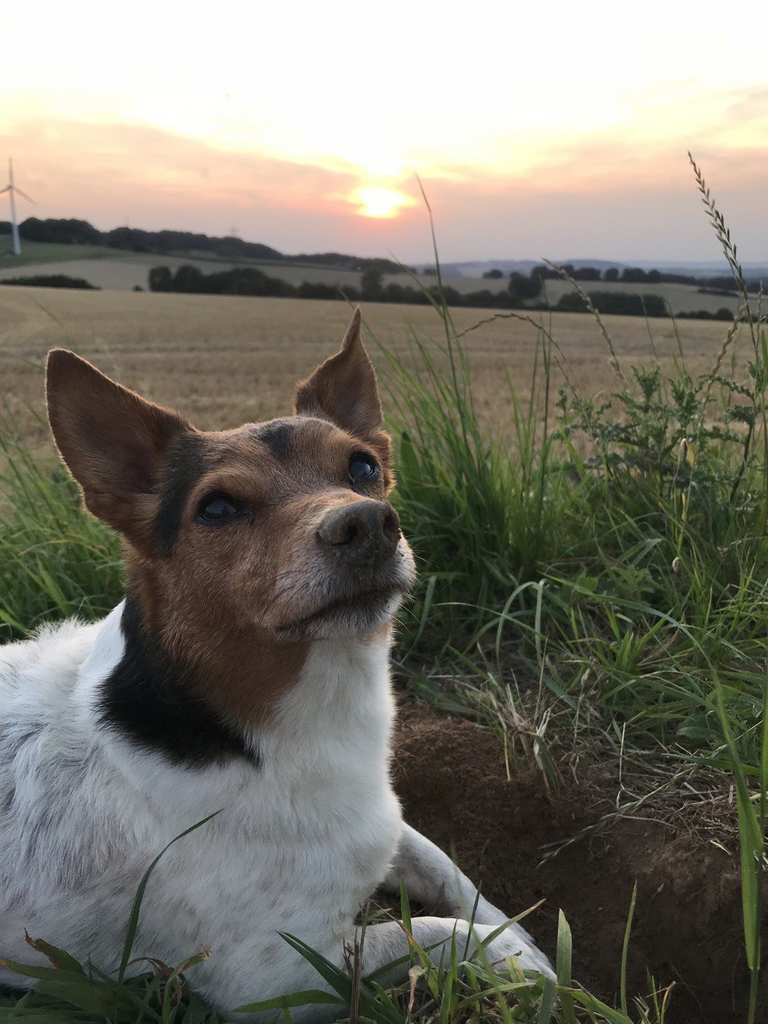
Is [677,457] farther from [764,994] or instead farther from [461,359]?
[764,994]

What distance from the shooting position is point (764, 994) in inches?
102

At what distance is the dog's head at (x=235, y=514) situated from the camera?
2.24 metres

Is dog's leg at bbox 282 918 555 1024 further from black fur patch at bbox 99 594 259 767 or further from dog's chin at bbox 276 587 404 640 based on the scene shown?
dog's chin at bbox 276 587 404 640

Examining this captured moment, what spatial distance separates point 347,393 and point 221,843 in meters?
1.73

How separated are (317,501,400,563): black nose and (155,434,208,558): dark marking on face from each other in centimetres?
58

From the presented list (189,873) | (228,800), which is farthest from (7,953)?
(228,800)

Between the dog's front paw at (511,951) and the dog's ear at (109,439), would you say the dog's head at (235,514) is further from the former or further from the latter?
the dog's front paw at (511,951)

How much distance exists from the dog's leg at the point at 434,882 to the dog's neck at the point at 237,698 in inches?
29.5

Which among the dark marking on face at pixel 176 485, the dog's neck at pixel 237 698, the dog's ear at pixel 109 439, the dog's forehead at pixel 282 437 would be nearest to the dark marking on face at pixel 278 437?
the dog's forehead at pixel 282 437

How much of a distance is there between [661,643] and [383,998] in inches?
75.7

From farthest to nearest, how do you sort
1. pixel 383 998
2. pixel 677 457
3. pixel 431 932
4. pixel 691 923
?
pixel 677 457, pixel 691 923, pixel 431 932, pixel 383 998

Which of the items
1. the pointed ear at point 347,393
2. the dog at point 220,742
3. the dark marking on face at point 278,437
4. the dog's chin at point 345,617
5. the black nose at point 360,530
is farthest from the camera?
the pointed ear at point 347,393

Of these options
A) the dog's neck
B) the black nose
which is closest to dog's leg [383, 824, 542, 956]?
the dog's neck

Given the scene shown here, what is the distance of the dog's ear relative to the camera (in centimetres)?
254
